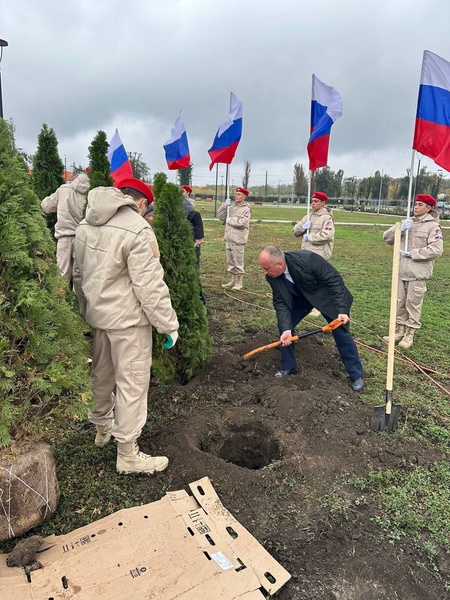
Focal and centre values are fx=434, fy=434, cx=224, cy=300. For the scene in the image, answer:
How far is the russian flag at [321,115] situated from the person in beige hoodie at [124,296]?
5.30 metres

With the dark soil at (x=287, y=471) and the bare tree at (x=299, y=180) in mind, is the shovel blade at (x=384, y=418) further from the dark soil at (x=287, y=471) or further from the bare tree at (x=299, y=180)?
the bare tree at (x=299, y=180)

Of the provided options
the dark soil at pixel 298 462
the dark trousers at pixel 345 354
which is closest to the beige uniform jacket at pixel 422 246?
the dark trousers at pixel 345 354

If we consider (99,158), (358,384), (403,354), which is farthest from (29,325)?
(403,354)

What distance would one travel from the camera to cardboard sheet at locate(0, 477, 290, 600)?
7.53ft

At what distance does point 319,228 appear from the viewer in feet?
25.3

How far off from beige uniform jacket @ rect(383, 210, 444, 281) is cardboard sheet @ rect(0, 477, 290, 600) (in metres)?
4.71

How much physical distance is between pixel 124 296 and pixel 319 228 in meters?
5.41

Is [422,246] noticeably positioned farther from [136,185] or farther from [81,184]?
[81,184]

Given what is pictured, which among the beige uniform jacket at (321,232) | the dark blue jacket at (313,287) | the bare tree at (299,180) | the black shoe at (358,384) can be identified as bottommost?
the black shoe at (358,384)

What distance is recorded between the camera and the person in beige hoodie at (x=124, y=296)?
296 centimetres

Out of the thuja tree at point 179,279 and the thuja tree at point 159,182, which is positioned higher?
the thuja tree at point 159,182

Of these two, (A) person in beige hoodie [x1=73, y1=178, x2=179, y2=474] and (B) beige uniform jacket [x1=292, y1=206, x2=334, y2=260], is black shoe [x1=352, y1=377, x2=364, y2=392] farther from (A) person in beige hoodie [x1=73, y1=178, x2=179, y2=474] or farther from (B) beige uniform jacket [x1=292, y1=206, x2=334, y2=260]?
(B) beige uniform jacket [x1=292, y1=206, x2=334, y2=260]

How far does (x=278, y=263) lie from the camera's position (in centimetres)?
462

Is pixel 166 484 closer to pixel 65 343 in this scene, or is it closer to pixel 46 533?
pixel 46 533
